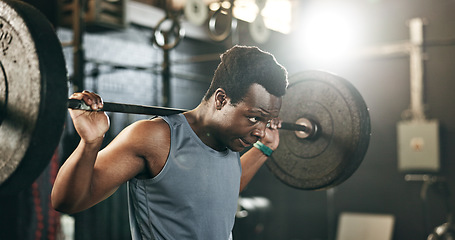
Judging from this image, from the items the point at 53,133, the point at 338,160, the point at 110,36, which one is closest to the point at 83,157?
the point at 53,133

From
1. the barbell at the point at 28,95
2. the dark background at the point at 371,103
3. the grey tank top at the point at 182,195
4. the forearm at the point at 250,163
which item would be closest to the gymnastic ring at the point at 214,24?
the dark background at the point at 371,103

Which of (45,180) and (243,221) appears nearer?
(45,180)

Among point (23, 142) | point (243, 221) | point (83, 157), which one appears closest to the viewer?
point (23, 142)

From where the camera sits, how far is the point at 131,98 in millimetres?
6207

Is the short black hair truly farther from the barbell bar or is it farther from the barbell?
the barbell

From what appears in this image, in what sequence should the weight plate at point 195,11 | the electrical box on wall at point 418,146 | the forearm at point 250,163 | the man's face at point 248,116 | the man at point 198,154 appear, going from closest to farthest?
the man at point 198,154 → the man's face at point 248,116 → the forearm at point 250,163 → the weight plate at point 195,11 → the electrical box on wall at point 418,146

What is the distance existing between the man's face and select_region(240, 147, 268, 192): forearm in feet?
1.39

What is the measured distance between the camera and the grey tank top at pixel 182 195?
1528mm

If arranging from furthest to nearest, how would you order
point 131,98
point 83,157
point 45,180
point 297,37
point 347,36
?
point 297,37 < point 347,36 < point 131,98 < point 45,180 < point 83,157

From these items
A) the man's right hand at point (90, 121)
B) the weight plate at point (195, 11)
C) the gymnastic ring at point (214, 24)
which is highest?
the weight plate at point (195, 11)

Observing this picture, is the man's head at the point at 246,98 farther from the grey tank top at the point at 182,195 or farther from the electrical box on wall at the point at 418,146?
the electrical box on wall at the point at 418,146

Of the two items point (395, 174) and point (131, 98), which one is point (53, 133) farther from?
point (395, 174)

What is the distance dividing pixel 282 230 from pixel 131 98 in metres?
3.00

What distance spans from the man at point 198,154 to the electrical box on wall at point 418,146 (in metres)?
4.57
